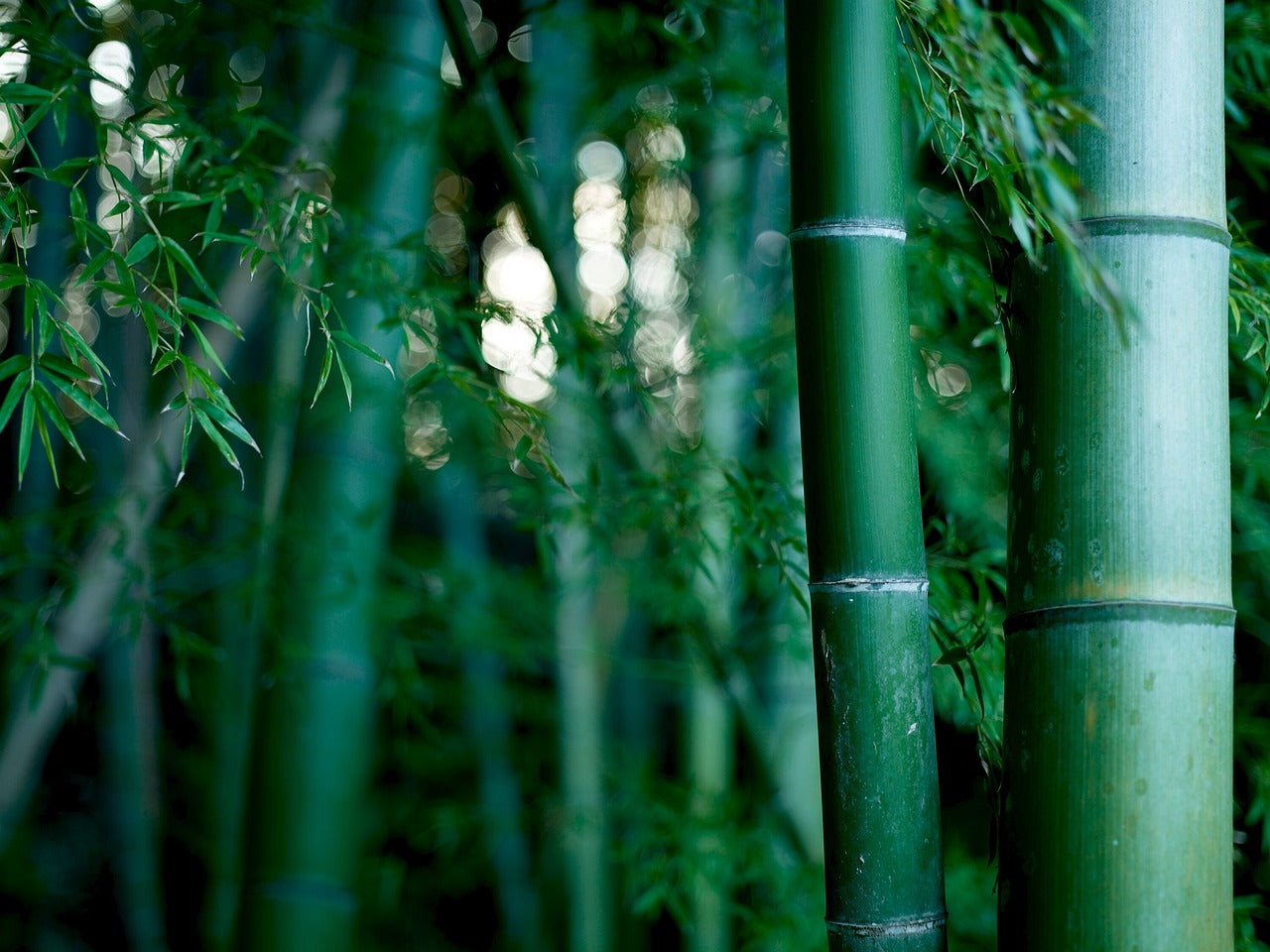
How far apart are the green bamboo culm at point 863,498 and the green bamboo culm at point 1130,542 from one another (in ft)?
0.27

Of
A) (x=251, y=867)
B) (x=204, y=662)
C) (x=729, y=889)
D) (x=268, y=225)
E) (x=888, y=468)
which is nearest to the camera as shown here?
(x=888, y=468)

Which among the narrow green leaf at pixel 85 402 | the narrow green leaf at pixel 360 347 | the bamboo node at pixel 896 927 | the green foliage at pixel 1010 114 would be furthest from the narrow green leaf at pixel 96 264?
the bamboo node at pixel 896 927

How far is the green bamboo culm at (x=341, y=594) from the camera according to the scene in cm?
204

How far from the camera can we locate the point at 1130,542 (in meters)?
0.89

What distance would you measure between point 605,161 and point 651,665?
1.49 metres

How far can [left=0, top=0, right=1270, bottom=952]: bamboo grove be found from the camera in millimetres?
920

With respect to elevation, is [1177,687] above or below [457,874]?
above

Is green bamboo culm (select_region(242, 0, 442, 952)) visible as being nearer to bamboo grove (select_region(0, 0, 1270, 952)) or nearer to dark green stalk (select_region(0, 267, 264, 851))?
bamboo grove (select_region(0, 0, 1270, 952))

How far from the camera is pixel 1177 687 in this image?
88cm

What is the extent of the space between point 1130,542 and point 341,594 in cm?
160

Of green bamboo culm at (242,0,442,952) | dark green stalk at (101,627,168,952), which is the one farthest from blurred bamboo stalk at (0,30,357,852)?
green bamboo culm at (242,0,442,952)

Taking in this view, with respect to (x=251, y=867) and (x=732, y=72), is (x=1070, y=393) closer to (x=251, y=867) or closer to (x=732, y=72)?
(x=732, y=72)

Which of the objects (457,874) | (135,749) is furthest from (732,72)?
(457,874)

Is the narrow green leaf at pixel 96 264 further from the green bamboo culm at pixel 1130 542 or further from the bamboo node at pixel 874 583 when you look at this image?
the green bamboo culm at pixel 1130 542
